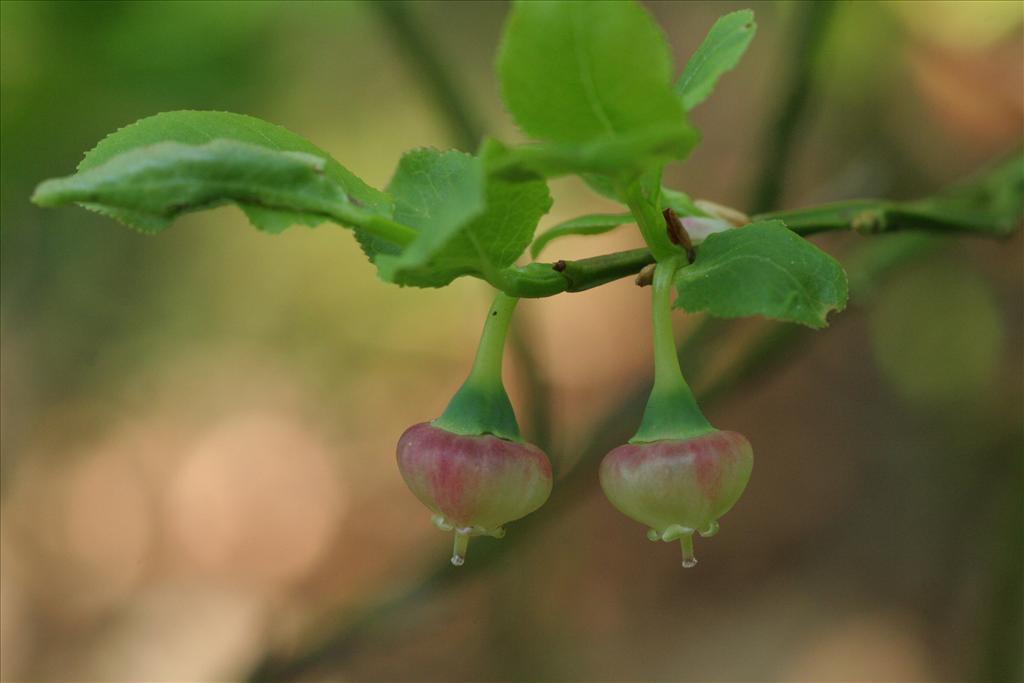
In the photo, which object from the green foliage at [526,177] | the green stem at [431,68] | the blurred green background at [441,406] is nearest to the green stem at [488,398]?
the green foliage at [526,177]

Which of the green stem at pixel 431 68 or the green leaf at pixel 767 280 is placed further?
the green stem at pixel 431 68

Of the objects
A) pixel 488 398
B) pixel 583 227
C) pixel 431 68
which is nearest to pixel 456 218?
pixel 488 398

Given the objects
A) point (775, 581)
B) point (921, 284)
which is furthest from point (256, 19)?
point (775, 581)

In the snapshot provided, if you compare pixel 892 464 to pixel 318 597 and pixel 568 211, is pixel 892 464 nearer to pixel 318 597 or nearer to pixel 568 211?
pixel 568 211

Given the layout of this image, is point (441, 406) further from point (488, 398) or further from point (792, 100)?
point (488, 398)

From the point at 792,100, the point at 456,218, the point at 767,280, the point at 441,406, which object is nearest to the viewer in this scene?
the point at 456,218

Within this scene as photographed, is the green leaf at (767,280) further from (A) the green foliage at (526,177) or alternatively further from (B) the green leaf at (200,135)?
(B) the green leaf at (200,135)
